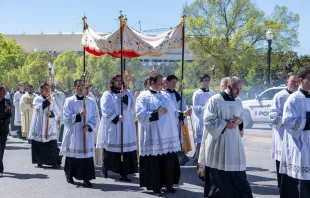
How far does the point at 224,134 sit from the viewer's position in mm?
6438

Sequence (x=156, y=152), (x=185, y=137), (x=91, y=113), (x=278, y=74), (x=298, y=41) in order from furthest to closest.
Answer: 1. (x=278, y=74)
2. (x=298, y=41)
3. (x=185, y=137)
4. (x=91, y=113)
5. (x=156, y=152)

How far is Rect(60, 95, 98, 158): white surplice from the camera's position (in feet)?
28.0

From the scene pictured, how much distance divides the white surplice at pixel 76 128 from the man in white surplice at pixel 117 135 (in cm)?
55

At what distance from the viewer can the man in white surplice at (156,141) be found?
7.73m

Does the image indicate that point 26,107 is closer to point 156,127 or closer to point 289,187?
point 156,127

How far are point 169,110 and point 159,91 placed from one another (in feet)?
1.26

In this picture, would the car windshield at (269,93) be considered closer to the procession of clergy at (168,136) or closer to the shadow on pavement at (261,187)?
the procession of clergy at (168,136)

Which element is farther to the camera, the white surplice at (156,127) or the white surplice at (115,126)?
the white surplice at (115,126)

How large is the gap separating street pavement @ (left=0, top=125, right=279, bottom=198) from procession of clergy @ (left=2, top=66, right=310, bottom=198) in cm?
26

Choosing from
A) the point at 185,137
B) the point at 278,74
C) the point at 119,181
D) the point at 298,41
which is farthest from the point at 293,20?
the point at 119,181

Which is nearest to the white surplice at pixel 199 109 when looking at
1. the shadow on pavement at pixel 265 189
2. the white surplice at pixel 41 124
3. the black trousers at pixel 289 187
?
the shadow on pavement at pixel 265 189

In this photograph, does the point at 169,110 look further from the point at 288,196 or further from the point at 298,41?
the point at 298,41

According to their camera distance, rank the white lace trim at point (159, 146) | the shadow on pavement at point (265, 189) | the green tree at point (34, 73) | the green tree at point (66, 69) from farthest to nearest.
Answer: the green tree at point (34, 73) → the green tree at point (66, 69) → the shadow on pavement at point (265, 189) → the white lace trim at point (159, 146)

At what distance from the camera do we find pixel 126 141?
9.13 m
